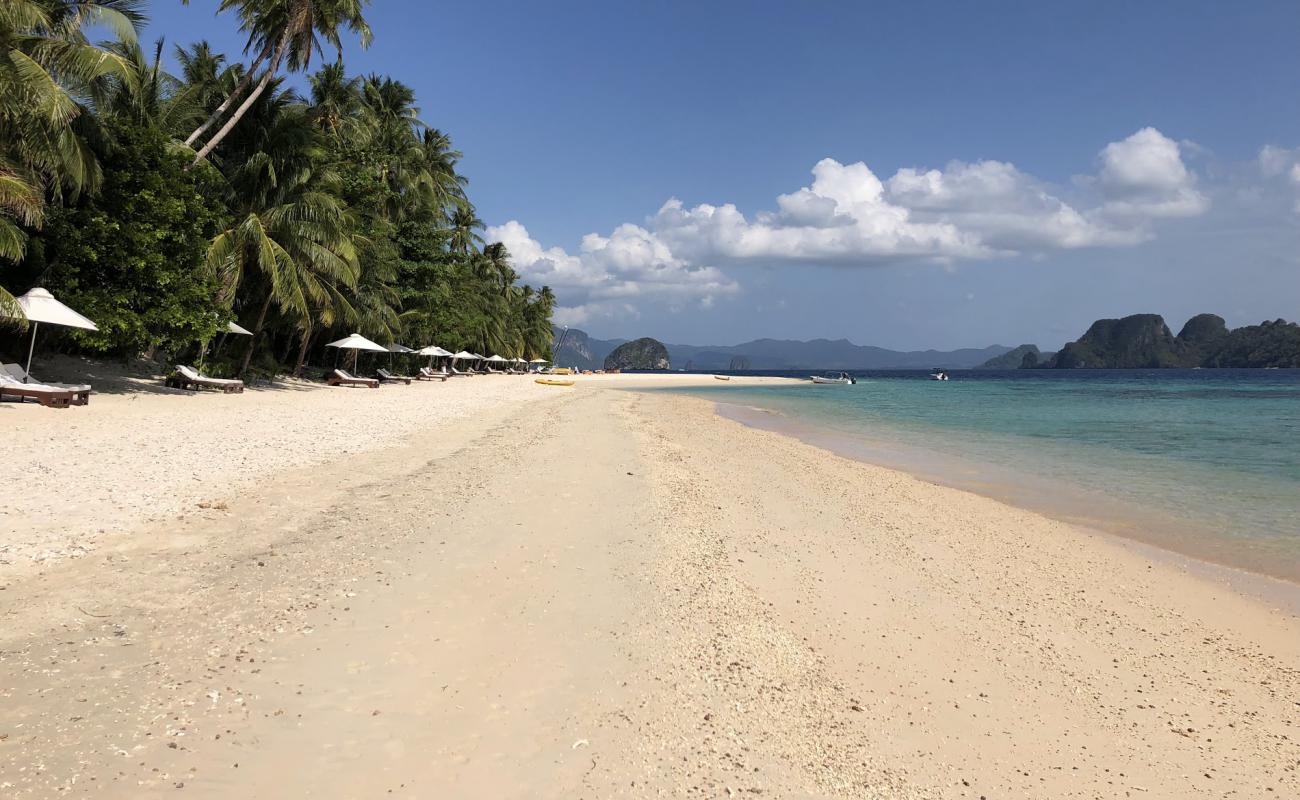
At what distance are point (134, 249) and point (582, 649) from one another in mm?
17388

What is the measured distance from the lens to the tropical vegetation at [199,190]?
13.7 m

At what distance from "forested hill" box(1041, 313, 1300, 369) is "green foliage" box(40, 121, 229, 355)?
7823 inches

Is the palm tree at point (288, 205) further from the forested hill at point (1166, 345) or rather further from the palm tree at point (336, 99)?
the forested hill at point (1166, 345)

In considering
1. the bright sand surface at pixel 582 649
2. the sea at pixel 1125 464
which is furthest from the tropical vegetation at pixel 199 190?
the sea at pixel 1125 464

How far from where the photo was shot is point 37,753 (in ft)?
8.46

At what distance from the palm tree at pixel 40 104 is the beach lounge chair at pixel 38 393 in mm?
1585

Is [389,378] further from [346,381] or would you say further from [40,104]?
[40,104]

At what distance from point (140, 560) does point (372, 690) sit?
9.53ft

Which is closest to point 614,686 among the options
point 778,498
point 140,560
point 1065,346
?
point 140,560

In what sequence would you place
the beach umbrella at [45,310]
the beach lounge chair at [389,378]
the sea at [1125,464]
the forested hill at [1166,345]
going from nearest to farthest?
the sea at [1125,464] < the beach umbrella at [45,310] < the beach lounge chair at [389,378] < the forested hill at [1166,345]

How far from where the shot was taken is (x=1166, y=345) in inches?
7082

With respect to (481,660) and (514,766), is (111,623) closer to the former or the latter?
(481,660)

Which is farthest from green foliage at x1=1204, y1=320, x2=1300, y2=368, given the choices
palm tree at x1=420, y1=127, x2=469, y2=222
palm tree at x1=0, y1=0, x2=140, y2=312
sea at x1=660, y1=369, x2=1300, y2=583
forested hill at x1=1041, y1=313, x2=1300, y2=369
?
palm tree at x1=0, y1=0, x2=140, y2=312

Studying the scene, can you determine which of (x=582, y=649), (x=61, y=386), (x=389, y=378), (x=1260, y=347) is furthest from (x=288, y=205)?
(x=1260, y=347)
